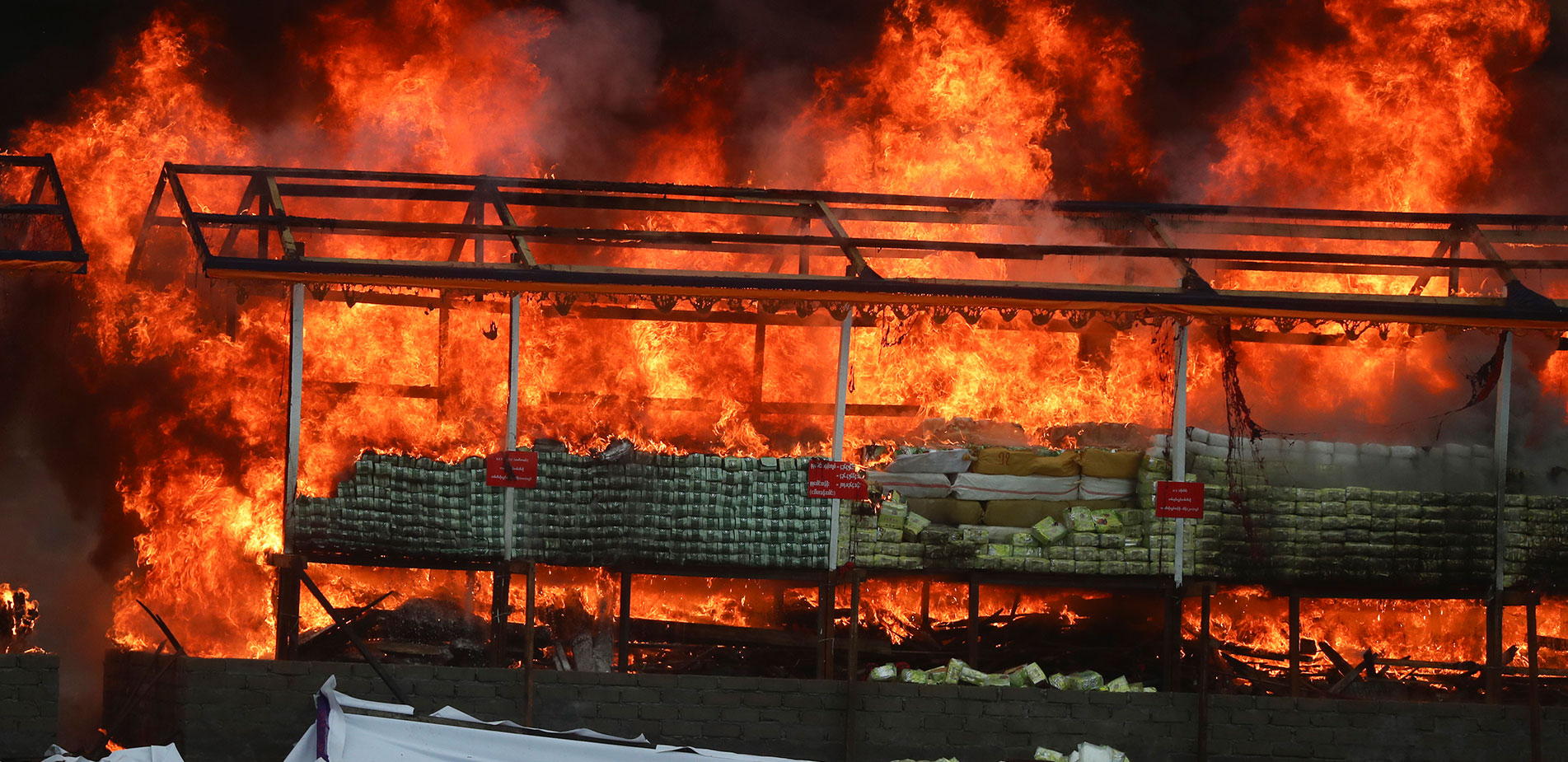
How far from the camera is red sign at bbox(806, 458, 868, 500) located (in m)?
11.7

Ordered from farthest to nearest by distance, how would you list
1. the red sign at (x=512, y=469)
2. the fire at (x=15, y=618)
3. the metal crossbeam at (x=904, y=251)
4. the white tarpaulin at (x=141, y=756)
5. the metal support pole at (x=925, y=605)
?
the fire at (x=15, y=618) < the metal support pole at (x=925, y=605) < the red sign at (x=512, y=469) < the metal crossbeam at (x=904, y=251) < the white tarpaulin at (x=141, y=756)

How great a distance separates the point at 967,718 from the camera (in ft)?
37.3

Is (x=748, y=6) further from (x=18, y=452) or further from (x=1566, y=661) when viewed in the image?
(x=1566, y=661)

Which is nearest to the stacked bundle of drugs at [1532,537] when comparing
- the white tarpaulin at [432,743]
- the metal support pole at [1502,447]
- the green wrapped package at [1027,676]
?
the metal support pole at [1502,447]

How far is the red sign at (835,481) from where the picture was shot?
1170 centimetres

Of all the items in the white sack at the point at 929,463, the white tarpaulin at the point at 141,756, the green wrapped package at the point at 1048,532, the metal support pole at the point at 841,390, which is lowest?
the white tarpaulin at the point at 141,756

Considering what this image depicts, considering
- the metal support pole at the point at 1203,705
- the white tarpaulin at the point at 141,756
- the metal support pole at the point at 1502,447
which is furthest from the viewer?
the metal support pole at the point at 1502,447

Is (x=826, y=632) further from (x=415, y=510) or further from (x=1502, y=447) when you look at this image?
(x=1502, y=447)

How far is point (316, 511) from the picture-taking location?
11.7 m

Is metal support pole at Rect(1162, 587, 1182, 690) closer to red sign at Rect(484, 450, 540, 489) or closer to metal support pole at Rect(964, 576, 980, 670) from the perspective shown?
metal support pole at Rect(964, 576, 980, 670)

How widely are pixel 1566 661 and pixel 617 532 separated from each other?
10.6 meters

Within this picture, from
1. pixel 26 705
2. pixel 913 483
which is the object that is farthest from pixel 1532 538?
pixel 26 705

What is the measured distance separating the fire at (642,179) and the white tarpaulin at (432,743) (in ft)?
11.5

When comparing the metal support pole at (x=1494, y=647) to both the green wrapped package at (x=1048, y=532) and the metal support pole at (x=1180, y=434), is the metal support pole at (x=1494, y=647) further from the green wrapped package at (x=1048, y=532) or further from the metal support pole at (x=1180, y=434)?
the green wrapped package at (x=1048, y=532)
